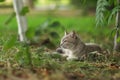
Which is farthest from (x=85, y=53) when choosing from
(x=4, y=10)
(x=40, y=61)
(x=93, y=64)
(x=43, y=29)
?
(x=4, y=10)

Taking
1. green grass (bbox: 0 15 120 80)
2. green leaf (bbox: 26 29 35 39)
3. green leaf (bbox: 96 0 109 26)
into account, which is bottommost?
green grass (bbox: 0 15 120 80)

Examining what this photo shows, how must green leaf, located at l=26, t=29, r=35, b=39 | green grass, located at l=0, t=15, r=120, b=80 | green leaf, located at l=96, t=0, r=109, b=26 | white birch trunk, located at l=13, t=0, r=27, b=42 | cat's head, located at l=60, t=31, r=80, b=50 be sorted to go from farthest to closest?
1. white birch trunk, located at l=13, t=0, r=27, b=42
2. cat's head, located at l=60, t=31, r=80, b=50
3. green leaf, located at l=96, t=0, r=109, b=26
4. green leaf, located at l=26, t=29, r=35, b=39
5. green grass, located at l=0, t=15, r=120, b=80

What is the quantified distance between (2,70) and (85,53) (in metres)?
2.72

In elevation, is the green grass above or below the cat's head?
below

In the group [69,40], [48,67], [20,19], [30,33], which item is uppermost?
[20,19]

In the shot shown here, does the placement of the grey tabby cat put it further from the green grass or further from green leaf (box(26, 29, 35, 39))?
green leaf (box(26, 29, 35, 39))

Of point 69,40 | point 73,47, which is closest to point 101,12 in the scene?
point 69,40

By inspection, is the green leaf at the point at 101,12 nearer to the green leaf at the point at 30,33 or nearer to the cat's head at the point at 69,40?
the cat's head at the point at 69,40

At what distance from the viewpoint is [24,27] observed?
10406 millimetres

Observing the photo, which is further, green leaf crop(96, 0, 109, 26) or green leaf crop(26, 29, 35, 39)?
green leaf crop(96, 0, 109, 26)

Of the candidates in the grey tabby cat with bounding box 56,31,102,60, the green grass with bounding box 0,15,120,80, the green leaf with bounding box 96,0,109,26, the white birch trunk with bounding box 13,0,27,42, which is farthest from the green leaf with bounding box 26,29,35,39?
the white birch trunk with bounding box 13,0,27,42

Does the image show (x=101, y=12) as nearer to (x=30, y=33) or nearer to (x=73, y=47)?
(x=73, y=47)

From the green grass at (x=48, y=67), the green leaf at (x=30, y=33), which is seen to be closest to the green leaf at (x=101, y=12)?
the green grass at (x=48, y=67)

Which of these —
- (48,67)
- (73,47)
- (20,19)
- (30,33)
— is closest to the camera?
(30,33)
